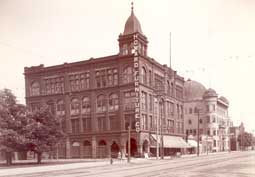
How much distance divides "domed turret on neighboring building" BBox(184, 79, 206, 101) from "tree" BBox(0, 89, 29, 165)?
47048mm

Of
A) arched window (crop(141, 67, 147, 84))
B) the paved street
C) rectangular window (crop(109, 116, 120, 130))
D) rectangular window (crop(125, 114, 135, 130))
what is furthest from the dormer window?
the paved street

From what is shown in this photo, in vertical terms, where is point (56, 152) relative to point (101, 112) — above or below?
below

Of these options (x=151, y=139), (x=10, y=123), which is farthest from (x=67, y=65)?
(x=10, y=123)

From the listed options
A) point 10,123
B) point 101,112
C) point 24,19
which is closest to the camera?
point 24,19

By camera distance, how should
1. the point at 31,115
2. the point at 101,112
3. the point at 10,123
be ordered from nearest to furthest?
the point at 10,123
the point at 31,115
the point at 101,112

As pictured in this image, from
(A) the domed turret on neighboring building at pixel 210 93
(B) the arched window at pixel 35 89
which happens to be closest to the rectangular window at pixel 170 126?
(B) the arched window at pixel 35 89

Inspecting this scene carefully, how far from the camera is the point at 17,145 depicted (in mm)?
29922

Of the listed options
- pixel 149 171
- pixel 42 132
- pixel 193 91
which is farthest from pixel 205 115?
pixel 149 171

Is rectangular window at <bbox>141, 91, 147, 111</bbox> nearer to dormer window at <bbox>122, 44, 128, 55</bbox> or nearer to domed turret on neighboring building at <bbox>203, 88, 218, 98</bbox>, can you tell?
dormer window at <bbox>122, 44, 128, 55</bbox>

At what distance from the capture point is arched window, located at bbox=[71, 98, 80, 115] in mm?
45844

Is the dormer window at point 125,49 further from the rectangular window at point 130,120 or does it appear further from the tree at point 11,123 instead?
the tree at point 11,123

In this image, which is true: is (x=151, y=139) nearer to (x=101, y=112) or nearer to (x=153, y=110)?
(x=153, y=110)

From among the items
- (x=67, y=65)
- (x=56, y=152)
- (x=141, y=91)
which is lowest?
(x=56, y=152)

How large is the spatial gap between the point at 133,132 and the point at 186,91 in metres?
36.4
